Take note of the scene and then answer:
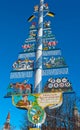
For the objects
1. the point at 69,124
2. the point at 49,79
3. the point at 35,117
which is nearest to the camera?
the point at 35,117

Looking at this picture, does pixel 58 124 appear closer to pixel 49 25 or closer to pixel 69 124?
pixel 69 124

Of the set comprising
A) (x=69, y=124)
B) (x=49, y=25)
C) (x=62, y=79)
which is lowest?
(x=69, y=124)

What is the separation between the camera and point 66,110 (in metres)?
36.0

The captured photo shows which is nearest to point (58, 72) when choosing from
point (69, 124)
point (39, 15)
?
point (39, 15)

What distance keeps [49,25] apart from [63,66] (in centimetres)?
364

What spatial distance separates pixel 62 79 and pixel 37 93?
155cm

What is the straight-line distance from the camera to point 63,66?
65.3 ft

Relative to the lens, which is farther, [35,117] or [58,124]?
[58,124]

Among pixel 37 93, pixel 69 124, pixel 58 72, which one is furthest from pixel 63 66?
pixel 69 124

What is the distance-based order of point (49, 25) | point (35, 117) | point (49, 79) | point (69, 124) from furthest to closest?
point (69, 124)
point (49, 25)
point (49, 79)
point (35, 117)

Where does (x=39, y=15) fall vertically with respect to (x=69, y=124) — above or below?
above

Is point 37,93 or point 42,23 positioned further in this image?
point 42,23

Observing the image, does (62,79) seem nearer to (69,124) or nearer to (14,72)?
(14,72)

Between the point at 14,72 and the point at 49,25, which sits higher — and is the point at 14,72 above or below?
below
